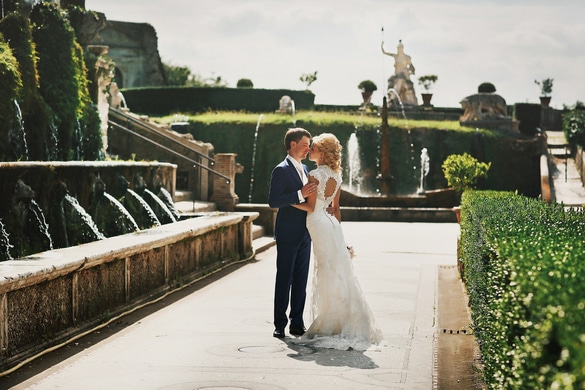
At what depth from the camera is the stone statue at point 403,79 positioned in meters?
49.4

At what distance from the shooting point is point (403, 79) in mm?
49469

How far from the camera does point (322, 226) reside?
27.4 feet

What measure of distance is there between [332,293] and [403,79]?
42159 mm

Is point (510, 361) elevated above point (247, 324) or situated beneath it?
elevated above

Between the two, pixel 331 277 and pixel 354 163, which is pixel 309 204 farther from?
pixel 354 163

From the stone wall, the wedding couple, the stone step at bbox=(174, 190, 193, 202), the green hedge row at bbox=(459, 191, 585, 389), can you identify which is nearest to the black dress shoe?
the wedding couple

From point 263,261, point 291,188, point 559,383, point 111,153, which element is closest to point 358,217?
point 111,153

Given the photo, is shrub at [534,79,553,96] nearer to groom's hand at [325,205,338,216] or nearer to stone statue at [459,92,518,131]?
stone statue at [459,92,518,131]

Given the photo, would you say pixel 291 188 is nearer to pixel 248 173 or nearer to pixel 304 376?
pixel 304 376

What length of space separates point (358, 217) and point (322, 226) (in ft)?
64.8

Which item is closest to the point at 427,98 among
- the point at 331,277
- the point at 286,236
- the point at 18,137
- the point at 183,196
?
the point at 183,196

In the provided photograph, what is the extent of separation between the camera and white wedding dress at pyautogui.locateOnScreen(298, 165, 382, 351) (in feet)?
26.6

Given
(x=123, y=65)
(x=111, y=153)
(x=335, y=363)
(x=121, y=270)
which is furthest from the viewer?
(x=123, y=65)

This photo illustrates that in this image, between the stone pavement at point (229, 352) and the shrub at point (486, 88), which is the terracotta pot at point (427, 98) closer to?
the shrub at point (486, 88)
